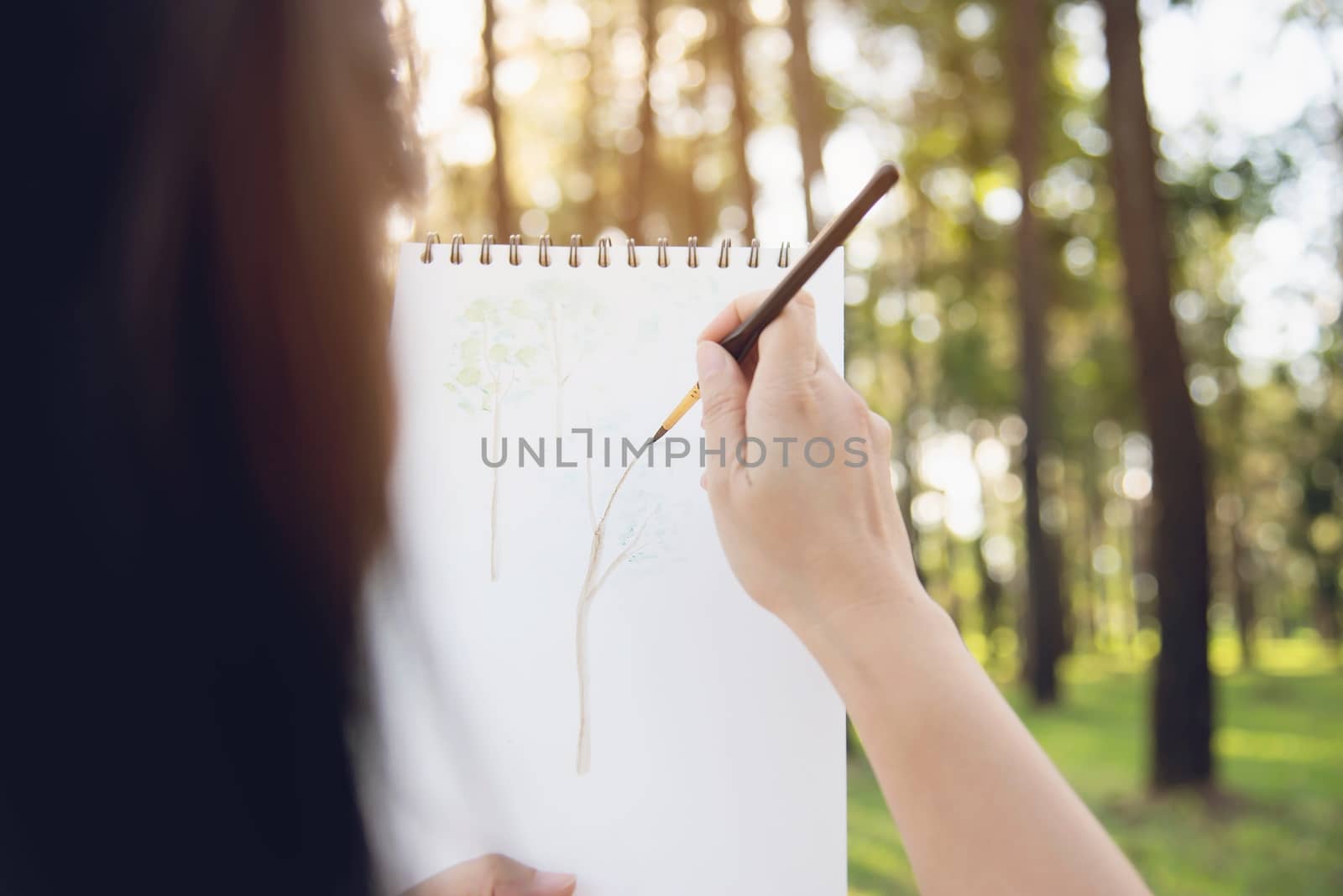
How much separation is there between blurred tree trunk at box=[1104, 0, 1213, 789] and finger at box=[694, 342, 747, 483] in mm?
5172

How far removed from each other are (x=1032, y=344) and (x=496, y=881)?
833 centimetres

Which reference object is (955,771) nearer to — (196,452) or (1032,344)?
(196,452)

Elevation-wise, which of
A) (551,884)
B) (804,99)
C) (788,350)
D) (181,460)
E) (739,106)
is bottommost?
(551,884)

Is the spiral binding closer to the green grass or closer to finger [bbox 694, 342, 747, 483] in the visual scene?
finger [bbox 694, 342, 747, 483]

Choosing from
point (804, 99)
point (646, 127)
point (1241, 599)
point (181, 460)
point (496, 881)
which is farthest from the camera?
point (1241, 599)

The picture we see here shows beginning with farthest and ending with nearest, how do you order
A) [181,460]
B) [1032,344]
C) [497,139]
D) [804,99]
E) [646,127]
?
[1032,344] → [646,127] → [804,99] → [497,139] → [181,460]

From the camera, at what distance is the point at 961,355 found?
39.6 ft

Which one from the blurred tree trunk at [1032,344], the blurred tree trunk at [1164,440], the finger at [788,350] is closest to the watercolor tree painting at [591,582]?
the finger at [788,350]

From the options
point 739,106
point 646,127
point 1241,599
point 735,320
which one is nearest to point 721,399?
point 735,320

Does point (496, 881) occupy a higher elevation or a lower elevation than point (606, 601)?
lower

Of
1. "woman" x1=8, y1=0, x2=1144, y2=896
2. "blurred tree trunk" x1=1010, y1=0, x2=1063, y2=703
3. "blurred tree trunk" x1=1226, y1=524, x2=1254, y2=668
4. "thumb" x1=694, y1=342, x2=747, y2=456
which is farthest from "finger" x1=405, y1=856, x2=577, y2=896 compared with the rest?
"blurred tree trunk" x1=1226, y1=524, x2=1254, y2=668

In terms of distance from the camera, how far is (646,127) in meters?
7.04

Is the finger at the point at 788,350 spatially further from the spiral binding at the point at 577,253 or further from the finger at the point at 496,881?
the finger at the point at 496,881

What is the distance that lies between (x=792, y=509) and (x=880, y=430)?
122 mm
